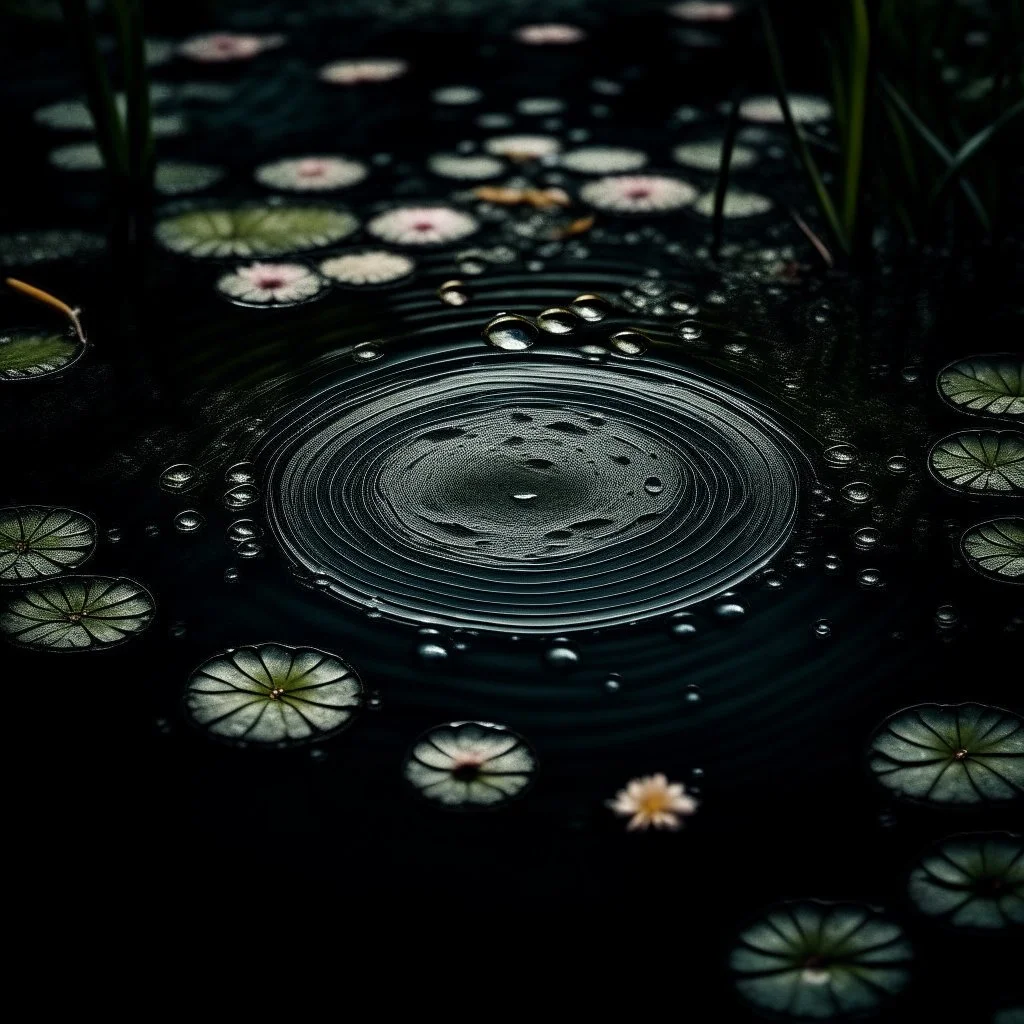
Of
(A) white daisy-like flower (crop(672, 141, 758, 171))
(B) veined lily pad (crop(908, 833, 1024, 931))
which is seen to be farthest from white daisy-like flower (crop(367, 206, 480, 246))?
(B) veined lily pad (crop(908, 833, 1024, 931))

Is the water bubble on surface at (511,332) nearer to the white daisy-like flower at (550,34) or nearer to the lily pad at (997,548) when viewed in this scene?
the lily pad at (997,548)

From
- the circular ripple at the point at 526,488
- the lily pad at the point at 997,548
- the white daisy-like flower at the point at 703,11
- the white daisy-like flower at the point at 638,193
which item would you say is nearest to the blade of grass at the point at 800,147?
the white daisy-like flower at the point at 638,193

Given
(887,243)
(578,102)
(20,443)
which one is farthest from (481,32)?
(20,443)

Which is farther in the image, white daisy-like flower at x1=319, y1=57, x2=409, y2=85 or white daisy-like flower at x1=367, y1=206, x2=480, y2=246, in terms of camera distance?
white daisy-like flower at x1=319, y1=57, x2=409, y2=85

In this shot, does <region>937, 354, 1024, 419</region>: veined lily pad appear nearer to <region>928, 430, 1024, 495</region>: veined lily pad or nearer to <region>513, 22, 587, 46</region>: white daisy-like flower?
<region>928, 430, 1024, 495</region>: veined lily pad

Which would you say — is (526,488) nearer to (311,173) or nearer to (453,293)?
(453,293)

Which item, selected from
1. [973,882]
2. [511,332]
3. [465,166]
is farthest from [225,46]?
[973,882]
